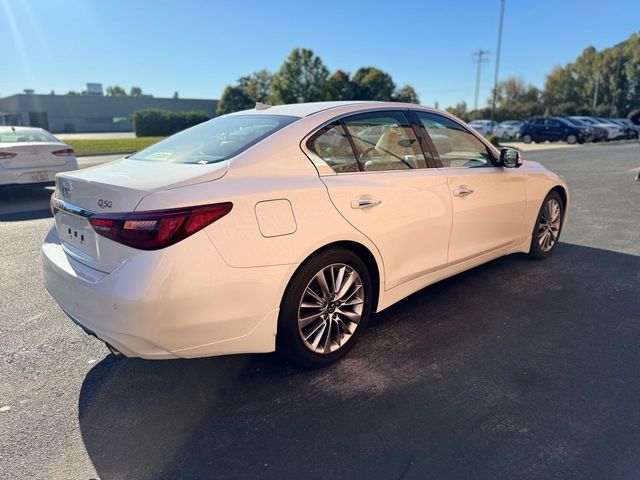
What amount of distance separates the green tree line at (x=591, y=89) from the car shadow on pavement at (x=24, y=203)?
65.3 m

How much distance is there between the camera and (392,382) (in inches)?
111

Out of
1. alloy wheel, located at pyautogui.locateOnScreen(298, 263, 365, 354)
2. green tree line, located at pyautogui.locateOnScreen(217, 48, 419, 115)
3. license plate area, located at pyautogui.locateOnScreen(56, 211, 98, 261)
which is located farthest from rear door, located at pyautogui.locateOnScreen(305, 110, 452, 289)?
green tree line, located at pyautogui.locateOnScreen(217, 48, 419, 115)

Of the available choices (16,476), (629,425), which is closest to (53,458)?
(16,476)

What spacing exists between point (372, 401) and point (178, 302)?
1.24 m

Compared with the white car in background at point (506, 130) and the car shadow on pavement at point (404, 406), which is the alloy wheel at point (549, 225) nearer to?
the car shadow on pavement at point (404, 406)

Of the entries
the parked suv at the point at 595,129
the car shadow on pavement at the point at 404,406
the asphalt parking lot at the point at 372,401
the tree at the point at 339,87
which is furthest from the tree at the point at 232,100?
the car shadow on pavement at the point at 404,406

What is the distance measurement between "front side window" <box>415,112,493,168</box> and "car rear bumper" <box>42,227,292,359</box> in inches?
73.8

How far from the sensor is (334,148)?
3.05 m

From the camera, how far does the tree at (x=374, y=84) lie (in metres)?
71.5

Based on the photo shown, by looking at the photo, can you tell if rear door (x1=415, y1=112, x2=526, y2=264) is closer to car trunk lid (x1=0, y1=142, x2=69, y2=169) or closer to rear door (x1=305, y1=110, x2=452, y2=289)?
rear door (x1=305, y1=110, x2=452, y2=289)

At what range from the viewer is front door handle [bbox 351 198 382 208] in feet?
9.61

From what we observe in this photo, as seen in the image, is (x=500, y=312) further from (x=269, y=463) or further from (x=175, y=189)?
(x=175, y=189)

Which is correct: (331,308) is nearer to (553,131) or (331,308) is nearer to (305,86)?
(553,131)

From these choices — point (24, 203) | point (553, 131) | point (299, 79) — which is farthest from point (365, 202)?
point (299, 79)
